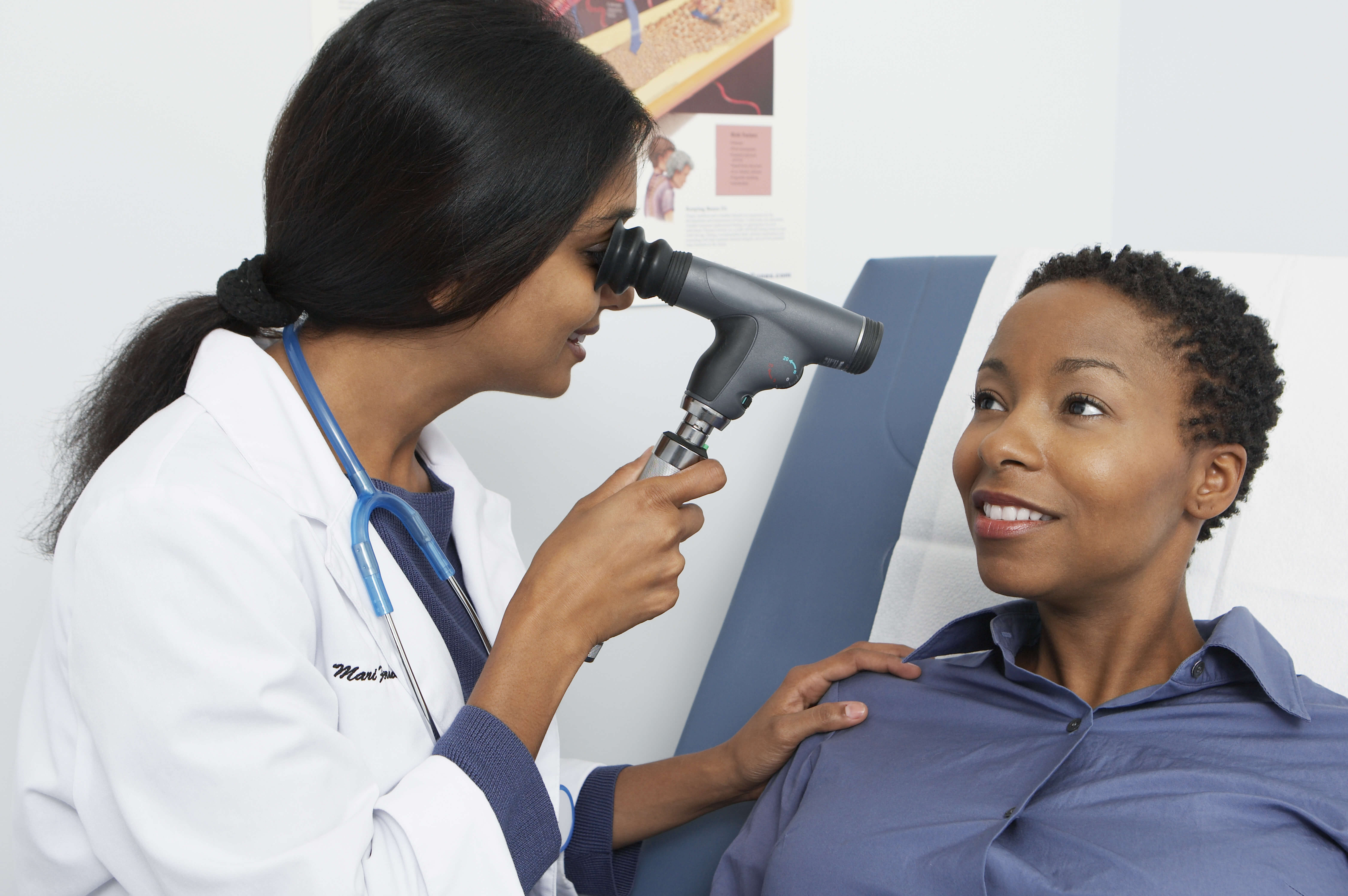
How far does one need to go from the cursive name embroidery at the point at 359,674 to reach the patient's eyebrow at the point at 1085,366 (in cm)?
74

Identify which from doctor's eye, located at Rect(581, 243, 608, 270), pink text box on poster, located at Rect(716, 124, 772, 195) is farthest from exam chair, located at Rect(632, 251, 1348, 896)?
doctor's eye, located at Rect(581, 243, 608, 270)

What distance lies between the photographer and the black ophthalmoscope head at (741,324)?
1.07m

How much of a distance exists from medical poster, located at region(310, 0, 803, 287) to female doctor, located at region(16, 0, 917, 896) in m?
0.76

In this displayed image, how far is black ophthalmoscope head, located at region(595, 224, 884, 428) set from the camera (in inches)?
42.3

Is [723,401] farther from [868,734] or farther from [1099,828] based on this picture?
[1099,828]

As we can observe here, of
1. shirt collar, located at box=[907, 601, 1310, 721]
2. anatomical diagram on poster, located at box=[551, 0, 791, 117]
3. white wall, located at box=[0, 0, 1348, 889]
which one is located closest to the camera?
shirt collar, located at box=[907, 601, 1310, 721]

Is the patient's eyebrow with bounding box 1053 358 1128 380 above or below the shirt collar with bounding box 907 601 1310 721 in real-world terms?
above

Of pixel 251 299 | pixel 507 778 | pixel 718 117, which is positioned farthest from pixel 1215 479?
pixel 718 117

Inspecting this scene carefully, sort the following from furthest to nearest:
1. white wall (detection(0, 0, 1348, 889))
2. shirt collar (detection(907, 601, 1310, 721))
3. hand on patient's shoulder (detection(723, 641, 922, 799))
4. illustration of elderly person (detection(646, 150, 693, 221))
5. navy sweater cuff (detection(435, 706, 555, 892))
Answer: illustration of elderly person (detection(646, 150, 693, 221)), white wall (detection(0, 0, 1348, 889)), hand on patient's shoulder (detection(723, 641, 922, 799)), shirt collar (detection(907, 601, 1310, 721)), navy sweater cuff (detection(435, 706, 555, 892))

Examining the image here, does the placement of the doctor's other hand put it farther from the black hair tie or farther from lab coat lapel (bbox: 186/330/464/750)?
the black hair tie

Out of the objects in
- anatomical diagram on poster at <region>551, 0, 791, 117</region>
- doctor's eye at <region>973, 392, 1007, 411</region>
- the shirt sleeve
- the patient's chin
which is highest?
anatomical diagram on poster at <region>551, 0, 791, 117</region>

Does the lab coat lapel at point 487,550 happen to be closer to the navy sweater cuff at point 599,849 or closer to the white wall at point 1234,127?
the navy sweater cuff at point 599,849

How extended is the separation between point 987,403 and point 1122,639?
0.30 m

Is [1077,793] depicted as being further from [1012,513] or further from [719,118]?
[719,118]
